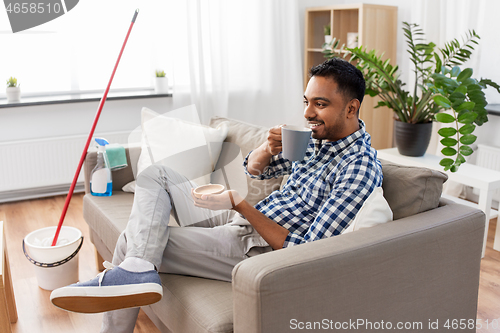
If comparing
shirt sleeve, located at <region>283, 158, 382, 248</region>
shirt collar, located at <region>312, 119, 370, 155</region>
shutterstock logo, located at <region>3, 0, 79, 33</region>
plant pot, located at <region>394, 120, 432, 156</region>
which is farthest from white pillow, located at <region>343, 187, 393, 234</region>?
shutterstock logo, located at <region>3, 0, 79, 33</region>

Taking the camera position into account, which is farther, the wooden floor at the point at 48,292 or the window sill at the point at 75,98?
the window sill at the point at 75,98

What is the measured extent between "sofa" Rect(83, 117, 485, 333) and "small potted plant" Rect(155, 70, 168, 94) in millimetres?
2423

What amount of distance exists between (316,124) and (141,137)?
2.14 ft

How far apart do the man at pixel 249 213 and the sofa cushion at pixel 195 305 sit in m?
0.04

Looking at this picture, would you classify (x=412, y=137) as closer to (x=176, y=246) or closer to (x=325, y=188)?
(x=325, y=188)

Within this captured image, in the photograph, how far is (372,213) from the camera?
1307 mm

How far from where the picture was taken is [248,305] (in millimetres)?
1066

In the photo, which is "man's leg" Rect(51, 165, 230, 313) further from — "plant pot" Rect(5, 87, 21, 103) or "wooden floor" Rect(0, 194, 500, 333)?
"plant pot" Rect(5, 87, 21, 103)

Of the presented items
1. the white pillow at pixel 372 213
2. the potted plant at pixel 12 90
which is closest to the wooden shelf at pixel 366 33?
the potted plant at pixel 12 90

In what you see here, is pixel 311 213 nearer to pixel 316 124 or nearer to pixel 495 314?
pixel 316 124

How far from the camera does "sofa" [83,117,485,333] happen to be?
3.55 feet

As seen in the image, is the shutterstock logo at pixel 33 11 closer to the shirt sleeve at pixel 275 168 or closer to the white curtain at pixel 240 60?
the white curtain at pixel 240 60

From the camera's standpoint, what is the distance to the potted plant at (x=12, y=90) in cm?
327

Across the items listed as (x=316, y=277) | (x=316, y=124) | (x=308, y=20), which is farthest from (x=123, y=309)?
(x=308, y=20)
